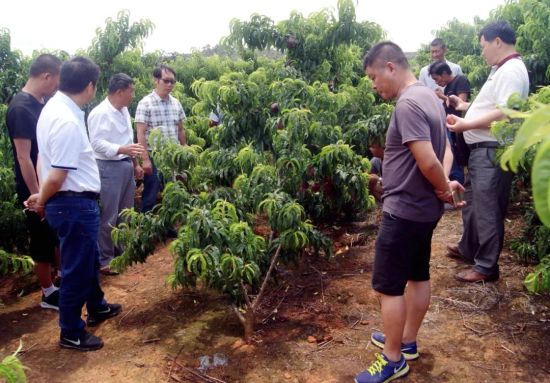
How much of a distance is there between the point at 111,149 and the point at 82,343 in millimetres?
1794

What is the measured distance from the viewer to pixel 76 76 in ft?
10.5

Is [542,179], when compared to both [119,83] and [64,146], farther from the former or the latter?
[119,83]

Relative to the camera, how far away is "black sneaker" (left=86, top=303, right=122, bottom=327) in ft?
12.2

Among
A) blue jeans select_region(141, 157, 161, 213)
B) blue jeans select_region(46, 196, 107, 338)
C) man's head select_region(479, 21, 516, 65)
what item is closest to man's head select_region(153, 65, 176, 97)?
blue jeans select_region(141, 157, 161, 213)

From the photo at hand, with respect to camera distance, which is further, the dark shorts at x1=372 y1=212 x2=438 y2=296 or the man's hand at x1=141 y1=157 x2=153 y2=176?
the man's hand at x1=141 y1=157 x2=153 y2=176

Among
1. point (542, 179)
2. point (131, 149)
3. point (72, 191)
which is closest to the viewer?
point (542, 179)

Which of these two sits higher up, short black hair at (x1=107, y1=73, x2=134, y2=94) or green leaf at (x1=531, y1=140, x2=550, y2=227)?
green leaf at (x1=531, y1=140, x2=550, y2=227)

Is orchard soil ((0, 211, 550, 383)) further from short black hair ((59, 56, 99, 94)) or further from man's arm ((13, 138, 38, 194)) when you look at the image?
short black hair ((59, 56, 99, 94))

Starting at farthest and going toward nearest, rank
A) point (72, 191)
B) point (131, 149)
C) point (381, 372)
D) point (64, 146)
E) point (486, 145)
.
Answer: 1. point (131, 149)
2. point (486, 145)
3. point (72, 191)
4. point (64, 146)
5. point (381, 372)

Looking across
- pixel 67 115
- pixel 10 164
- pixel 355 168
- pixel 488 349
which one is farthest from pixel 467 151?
pixel 10 164

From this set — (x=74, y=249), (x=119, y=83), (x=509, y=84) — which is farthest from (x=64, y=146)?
(x=509, y=84)

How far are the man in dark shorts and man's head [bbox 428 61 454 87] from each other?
3075mm

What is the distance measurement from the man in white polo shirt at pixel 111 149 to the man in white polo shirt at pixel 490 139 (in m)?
2.83

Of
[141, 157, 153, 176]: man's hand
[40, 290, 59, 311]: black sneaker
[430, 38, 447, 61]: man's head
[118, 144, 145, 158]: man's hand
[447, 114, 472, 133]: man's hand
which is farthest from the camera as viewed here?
[430, 38, 447, 61]: man's head
